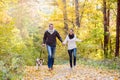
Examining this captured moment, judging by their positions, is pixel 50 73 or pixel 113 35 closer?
pixel 50 73

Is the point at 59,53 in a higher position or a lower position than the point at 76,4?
lower

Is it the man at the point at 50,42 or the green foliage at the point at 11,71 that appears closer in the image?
the green foliage at the point at 11,71

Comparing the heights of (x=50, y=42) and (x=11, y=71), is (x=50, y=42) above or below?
above

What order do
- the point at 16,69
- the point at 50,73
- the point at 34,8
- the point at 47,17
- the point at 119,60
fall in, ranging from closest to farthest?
1. the point at 16,69
2. the point at 50,73
3. the point at 119,60
4. the point at 47,17
5. the point at 34,8

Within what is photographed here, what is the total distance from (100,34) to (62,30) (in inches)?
210

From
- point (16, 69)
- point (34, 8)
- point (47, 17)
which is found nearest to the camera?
point (16, 69)

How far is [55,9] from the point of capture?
100ft

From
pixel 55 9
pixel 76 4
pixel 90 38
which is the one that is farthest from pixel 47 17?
pixel 90 38

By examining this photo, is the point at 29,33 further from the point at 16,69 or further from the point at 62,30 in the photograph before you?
the point at 16,69

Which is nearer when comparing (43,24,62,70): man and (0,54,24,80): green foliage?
(0,54,24,80): green foliage

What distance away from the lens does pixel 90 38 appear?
2703cm

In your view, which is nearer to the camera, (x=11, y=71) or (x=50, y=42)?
(x=11, y=71)

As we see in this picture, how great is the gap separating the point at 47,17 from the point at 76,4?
393 cm

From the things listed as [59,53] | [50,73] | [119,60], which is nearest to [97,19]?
[59,53]
